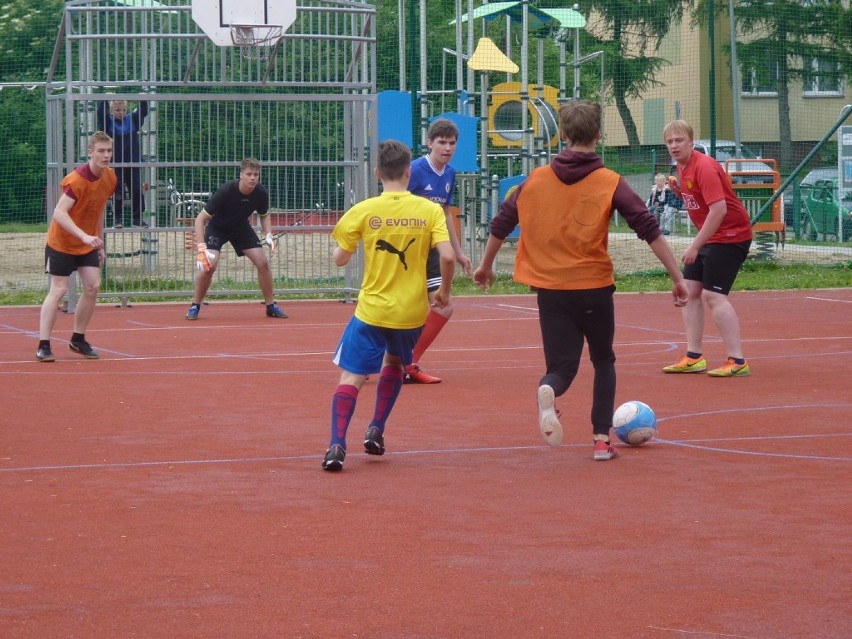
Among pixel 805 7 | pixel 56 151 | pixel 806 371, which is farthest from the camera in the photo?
pixel 805 7

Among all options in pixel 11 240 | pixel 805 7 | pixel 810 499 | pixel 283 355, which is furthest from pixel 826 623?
pixel 805 7

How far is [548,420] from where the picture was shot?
677cm

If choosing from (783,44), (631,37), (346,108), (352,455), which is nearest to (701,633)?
(352,455)

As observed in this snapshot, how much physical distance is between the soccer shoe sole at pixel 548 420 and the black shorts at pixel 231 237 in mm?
9630

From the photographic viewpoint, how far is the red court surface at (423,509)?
4566mm

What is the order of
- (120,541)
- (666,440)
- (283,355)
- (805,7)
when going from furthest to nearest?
(805,7)
(283,355)
(666,440)
(120,541)

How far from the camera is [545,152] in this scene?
21.3 metres

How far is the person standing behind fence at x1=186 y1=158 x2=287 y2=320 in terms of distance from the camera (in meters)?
15.8

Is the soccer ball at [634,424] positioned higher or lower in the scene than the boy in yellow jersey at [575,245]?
lower

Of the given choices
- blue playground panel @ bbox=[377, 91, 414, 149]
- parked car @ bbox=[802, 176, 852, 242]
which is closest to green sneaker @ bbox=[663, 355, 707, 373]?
blue playground panel @ bbox=[377, 91, 414, 149]

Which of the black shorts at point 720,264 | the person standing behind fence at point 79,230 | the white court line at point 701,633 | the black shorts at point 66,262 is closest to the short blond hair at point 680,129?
the black shorts at point 720,264

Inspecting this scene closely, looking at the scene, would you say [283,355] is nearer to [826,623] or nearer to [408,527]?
[408,527]

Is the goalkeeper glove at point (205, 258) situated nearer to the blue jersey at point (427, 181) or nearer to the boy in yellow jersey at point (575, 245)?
the blue jersey at point (427, 181)

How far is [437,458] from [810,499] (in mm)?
1977
